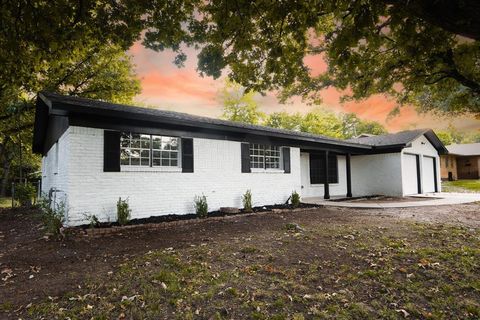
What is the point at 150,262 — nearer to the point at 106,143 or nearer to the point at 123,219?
the point at 123,219

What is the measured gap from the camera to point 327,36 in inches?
228

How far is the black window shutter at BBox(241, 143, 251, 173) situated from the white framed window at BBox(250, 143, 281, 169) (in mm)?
399

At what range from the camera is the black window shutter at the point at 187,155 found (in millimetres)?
9156

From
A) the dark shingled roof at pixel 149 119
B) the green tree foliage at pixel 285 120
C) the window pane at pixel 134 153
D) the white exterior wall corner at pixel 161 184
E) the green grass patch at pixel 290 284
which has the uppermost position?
the green tree foliage at pixel 285 120

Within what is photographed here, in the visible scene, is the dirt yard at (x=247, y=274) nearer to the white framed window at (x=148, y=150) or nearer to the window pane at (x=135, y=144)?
the white framed window at (x=148, y=150)

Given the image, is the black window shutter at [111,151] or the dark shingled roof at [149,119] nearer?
the dark shingled roof at [149,119]

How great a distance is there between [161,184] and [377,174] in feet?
46.4

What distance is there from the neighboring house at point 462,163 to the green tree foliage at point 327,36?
3320cm

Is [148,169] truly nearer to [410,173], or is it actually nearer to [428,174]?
[410,173]

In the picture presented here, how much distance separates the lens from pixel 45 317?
3.05 m

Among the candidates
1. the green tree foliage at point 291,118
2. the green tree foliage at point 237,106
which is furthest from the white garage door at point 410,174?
the green tree foliage at point 237,106

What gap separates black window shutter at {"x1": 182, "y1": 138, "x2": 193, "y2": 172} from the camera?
9156 millimetres

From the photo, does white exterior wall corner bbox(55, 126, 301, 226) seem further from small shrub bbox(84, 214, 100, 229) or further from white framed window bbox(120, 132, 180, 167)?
white framed window bbox(120, 132, 180, 167)

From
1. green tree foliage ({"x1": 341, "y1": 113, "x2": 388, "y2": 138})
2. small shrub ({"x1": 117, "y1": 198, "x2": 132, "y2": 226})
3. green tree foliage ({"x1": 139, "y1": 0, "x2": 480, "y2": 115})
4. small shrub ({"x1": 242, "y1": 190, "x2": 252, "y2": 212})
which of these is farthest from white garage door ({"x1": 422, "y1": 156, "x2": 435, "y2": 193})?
green tree foliage ({"x1": 341, "y1": 113, "x2": 388, "y2": 138})
